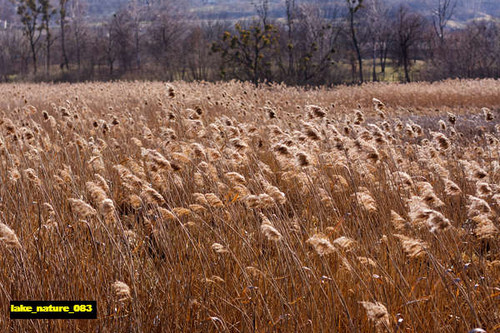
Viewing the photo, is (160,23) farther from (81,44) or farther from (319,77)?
(319,77)

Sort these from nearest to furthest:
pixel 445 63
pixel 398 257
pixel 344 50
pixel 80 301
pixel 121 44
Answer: pixel 80 301 < pixel 398 257 < pixel 445 63 < pixel 344 50 < pixel 121 44

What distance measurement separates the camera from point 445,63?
37094 millimetres

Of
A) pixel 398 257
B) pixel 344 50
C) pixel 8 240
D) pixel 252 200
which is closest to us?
pixel 8 240

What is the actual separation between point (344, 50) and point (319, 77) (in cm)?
1712

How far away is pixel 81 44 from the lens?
57.9 m

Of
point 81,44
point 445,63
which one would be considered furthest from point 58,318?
point 81,44

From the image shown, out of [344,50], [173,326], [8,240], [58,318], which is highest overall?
[344,50]

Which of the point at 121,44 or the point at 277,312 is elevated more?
the point at 121,44

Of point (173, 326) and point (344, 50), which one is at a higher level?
point (344, 50)

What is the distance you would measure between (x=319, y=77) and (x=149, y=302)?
3214 centimetres

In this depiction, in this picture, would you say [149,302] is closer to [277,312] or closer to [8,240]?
[277,312]

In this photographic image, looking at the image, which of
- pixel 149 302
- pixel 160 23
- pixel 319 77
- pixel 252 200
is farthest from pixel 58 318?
pixel 160 23

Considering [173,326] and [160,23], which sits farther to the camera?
[160,23]

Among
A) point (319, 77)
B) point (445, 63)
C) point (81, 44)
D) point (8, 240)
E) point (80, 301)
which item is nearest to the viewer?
point (8, 240)
